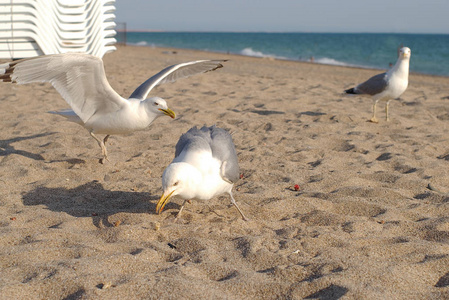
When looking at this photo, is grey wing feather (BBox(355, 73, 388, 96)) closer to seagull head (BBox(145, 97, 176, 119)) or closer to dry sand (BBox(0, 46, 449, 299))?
dry sand (BBox(0, 46, 449, 299))

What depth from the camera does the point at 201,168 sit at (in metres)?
3.16

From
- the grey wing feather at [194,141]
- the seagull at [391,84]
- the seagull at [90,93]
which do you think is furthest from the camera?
the seagull at [391,84]

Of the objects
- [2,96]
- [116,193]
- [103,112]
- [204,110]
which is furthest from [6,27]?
[116,193]

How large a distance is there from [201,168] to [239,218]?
1.77 feet

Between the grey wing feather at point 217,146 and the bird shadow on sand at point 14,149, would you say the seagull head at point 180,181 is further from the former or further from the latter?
the bird shadow on sand at point 14,149

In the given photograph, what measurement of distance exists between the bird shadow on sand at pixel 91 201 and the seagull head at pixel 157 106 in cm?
77

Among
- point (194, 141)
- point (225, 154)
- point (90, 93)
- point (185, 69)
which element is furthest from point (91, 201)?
point (185, 69)

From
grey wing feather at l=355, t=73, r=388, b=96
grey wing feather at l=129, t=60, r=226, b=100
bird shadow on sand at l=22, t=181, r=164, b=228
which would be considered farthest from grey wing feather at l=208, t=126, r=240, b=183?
grey wing feather at l=355, t=73, r=388, b=96

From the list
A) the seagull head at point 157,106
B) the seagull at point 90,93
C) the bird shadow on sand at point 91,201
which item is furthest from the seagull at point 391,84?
the bird shadow on sand at point 91,201

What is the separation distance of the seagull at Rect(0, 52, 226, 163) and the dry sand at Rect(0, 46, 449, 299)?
41 cm

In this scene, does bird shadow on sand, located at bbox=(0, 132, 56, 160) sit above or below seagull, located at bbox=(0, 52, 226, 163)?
below

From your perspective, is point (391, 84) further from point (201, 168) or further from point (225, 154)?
point (201, 168)

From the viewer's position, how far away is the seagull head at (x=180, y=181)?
2.97 metres

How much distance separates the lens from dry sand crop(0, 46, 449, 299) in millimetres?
2385
